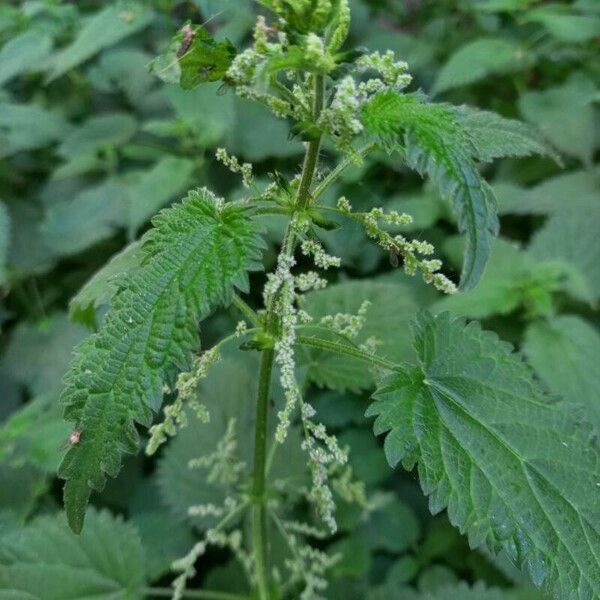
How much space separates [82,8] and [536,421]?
9.07 feet

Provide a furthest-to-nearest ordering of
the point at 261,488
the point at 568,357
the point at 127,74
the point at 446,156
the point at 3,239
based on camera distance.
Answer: the point at 127,74, the point at 3,239, the point at 568,357, the point at 261,488, the point at 446,156

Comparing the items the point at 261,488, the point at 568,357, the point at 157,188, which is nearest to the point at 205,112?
the point at 157,188

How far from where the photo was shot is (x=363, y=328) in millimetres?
1541

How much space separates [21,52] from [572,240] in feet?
5.76

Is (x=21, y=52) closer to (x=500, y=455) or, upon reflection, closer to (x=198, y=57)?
(x=198, y=57)

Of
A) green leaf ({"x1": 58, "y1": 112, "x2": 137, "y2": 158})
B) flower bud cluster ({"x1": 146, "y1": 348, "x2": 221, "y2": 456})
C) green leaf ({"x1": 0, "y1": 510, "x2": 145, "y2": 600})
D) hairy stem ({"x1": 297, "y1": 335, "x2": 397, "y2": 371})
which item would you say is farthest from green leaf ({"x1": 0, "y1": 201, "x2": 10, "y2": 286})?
hairy stem ({"x1": 297, "y1": 335, "x2": 397, "y2": 371})

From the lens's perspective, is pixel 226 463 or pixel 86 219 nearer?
pixel 226 463

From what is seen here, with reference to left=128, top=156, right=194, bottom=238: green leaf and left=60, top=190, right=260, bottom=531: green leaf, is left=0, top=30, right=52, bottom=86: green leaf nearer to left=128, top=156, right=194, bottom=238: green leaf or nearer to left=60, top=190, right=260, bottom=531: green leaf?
left=128, top=156, right=194, bottom=238: green leaf

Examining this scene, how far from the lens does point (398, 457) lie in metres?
0.99

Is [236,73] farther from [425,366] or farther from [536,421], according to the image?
[536,421]

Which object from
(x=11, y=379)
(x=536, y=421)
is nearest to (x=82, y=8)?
(x=11, y=379)

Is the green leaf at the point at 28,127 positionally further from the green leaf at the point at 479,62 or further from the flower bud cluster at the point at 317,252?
the flower bud cluster at the point at 317,252

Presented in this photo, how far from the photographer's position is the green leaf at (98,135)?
2.50 meters

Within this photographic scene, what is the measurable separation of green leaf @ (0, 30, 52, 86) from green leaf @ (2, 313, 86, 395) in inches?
29.7
